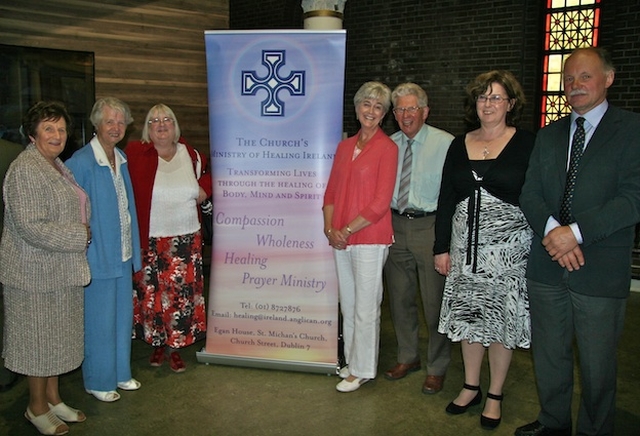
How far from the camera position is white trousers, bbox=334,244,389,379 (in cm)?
325

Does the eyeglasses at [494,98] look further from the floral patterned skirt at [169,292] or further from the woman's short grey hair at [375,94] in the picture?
the floral patterned skirt at [169,292]

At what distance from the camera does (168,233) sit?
139 inches

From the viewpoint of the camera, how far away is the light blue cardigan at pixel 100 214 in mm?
3068

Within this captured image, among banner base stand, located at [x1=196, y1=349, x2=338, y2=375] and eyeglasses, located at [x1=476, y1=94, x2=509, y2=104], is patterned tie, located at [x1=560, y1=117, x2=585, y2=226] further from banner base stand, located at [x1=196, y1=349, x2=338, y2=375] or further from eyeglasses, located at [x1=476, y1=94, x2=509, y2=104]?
banner base stand, located at [x1=196, y1=349, x2=338, y2=375]

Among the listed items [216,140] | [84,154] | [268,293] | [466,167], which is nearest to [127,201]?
[84,154]

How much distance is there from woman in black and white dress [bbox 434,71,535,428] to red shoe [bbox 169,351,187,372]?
67.6 inches

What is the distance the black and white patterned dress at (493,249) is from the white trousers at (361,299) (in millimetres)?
492

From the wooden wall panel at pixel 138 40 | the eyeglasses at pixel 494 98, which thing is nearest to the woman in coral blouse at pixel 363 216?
the eyeglasses at pixel 494 98

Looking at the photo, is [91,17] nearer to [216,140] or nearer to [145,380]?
[216,140]

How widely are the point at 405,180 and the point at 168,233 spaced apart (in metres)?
1.41

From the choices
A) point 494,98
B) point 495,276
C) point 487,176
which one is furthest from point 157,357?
point 494,98

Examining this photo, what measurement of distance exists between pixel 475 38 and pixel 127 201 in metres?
5.34

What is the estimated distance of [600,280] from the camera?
96.8 inches

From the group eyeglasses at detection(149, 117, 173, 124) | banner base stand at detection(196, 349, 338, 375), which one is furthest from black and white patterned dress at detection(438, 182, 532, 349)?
eyeglasses at detection(149, 117, 173, 124)
